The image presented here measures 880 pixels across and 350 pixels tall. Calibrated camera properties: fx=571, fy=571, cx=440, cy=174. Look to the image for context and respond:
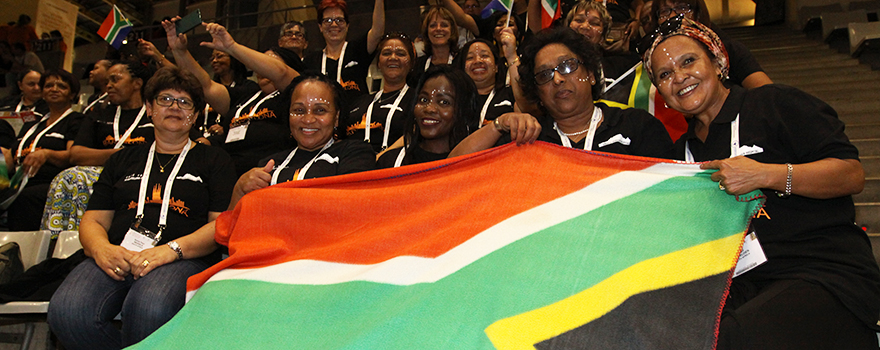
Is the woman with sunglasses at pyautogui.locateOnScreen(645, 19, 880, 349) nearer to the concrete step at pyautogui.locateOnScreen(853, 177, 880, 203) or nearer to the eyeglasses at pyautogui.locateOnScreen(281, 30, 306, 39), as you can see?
the concrete step at pyautogui.locateOnScreen(853, 177, 880, 203)

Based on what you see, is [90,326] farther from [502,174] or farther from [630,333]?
[630,333]

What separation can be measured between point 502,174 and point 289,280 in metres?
0.95

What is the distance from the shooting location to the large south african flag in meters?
1.70

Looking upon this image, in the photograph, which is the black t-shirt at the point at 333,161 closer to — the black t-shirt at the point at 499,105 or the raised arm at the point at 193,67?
the black t-shirt at the point at 499,105

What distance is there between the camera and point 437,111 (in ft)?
10.4

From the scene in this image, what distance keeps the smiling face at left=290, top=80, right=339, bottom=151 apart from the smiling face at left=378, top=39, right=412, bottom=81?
1.18m

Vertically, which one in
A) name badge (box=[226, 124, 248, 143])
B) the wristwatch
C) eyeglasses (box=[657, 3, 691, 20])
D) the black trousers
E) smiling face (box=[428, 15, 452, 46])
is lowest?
the wristwatch

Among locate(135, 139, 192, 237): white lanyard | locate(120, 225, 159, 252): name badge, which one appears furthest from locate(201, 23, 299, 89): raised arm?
locate(120, 225, 159, 252): name badge

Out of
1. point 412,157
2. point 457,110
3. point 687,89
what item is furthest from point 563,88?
point 412,157

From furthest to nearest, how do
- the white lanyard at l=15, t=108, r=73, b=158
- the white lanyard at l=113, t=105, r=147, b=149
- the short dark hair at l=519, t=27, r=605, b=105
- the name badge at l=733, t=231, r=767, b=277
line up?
1. the white lanyard at l=15, t=108, r=73, b=158
2. the white lanyard at l=113, t=105, r=147, b=149
3. the short dark hair at l=519, t=27, r=605, b=105
4. the name badge at l=733, t=231, r=767, b=277

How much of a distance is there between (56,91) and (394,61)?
3445 millimetres

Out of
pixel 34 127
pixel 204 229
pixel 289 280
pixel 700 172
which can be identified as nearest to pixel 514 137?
pixel 700 172

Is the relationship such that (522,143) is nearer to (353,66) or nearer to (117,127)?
(353,66)

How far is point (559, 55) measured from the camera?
2.68 meters
